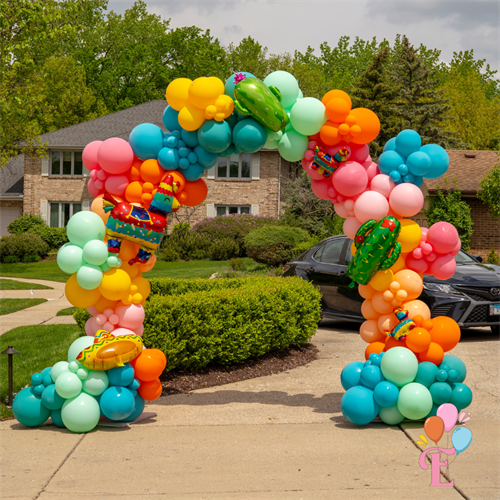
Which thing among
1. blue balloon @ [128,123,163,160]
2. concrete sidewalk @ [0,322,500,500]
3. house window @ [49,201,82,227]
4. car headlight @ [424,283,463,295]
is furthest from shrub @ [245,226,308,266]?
house window @ [49,201,82,227]

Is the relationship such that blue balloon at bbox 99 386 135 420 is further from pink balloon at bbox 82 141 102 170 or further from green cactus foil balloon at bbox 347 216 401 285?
green cactus foil balloon at bbox 347 216 401 285

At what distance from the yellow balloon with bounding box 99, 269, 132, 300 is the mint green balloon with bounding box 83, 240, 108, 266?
0.16 metres

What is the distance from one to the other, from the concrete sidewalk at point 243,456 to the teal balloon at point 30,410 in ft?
0.30

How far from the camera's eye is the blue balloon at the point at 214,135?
17.2ft

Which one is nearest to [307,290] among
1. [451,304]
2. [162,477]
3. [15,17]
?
[451,304]

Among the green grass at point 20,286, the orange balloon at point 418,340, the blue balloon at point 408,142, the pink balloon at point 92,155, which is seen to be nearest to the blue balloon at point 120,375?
the pink balloon at point 92,155

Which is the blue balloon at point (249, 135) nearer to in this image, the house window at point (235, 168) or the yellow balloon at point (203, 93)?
the yellow balloon at point (203, 93)

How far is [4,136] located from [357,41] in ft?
167

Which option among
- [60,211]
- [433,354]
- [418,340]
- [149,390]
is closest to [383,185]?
[418,340]

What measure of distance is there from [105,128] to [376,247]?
2879 cm

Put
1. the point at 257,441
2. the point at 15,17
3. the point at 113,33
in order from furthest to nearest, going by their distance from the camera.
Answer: the point at 113,33
the point at 15,17
the point at 257,441

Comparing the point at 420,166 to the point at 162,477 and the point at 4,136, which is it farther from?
the point at 4,136

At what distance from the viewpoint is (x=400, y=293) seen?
17.2 ft

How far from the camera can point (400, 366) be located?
197 inches
